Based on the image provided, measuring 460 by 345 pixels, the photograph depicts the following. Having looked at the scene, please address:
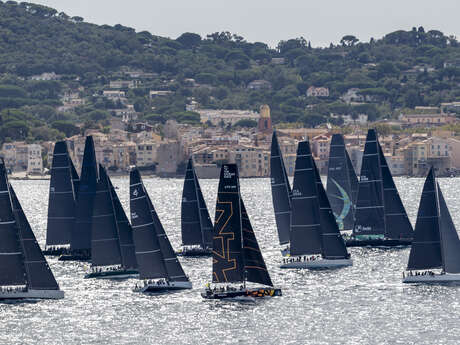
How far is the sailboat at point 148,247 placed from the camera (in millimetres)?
59500

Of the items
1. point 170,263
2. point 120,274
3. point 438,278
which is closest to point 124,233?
point 120,274

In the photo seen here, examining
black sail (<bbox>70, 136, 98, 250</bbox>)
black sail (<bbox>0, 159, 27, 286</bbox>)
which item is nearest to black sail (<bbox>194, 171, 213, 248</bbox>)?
black sail (<bbox>70, 136, 98, 250</bbox>)

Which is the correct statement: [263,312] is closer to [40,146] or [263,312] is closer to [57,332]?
[57,332]

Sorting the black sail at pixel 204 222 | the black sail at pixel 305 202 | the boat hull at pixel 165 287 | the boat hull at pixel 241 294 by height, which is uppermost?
the black sail at pixel 305 202

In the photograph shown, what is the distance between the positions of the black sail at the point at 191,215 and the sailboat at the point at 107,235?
356 inches

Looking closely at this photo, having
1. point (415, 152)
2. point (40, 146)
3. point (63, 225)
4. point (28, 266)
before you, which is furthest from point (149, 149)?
point (28, 266)

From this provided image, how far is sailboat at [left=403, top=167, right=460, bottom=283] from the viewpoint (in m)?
61.1

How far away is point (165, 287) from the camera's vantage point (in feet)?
197

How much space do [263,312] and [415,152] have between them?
128294mm

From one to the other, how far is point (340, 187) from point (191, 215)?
10.0 metres

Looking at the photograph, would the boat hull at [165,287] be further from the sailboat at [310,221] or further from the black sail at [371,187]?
the black sail at [371,187]

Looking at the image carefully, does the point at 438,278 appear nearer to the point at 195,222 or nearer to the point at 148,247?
the point at 148,247

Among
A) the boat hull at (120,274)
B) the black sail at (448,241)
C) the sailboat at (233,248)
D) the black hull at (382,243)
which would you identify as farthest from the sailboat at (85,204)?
the black sail at (448,241)

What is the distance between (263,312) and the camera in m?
56.5
